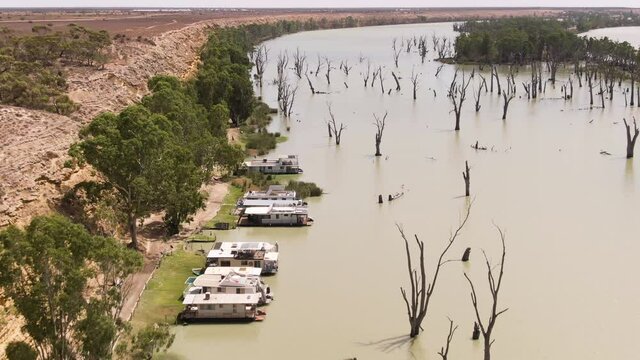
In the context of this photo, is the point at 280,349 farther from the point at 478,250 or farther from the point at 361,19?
the point at 361,19

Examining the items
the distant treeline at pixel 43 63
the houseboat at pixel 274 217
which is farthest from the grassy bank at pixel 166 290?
the distant treeline at pixel 43 63

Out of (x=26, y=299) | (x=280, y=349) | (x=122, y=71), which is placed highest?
(x=122, y=71)

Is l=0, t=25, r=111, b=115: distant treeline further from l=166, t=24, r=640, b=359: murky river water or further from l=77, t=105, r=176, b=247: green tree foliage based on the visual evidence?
l=166, t=24, r=640, b=359: murky river water

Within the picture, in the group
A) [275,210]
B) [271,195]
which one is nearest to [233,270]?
[275,210]

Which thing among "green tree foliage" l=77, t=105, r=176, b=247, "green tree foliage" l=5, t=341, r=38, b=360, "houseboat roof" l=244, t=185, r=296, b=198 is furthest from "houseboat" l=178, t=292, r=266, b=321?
"houseboat roof" l=244, t=185, r=296, b=198

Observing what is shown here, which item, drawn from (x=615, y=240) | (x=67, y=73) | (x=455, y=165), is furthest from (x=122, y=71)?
(x=615, y=240)

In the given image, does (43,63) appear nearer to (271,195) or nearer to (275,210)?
(271,195)

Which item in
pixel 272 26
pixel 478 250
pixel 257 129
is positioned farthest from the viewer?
pixel 272 26
